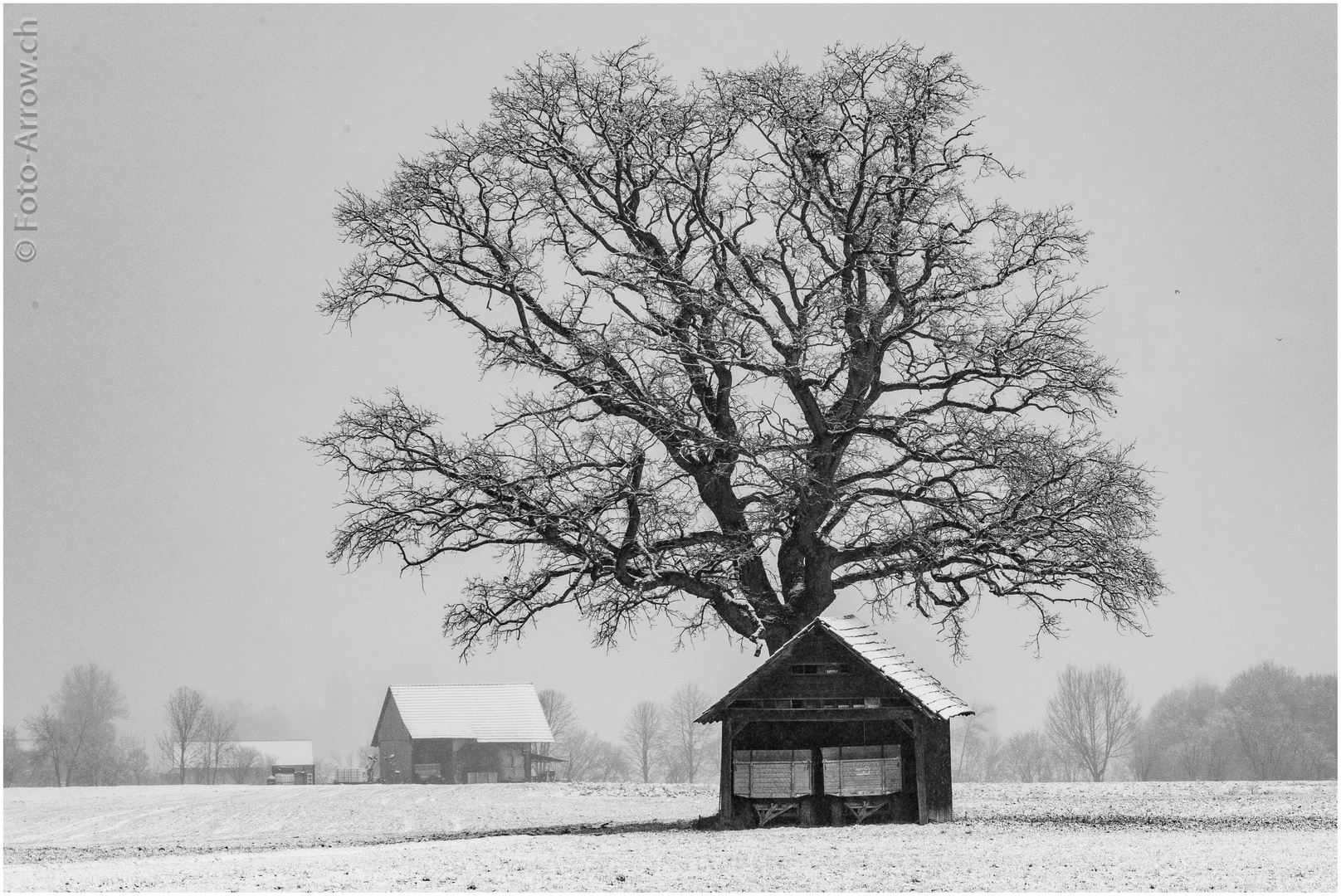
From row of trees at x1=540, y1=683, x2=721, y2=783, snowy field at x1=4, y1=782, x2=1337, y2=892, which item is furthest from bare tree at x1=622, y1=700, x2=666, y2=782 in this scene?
snowy field at x1=4, y1=782, x2=1337, y2=892

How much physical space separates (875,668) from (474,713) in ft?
188

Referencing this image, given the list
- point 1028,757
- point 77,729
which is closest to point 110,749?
point 77,729

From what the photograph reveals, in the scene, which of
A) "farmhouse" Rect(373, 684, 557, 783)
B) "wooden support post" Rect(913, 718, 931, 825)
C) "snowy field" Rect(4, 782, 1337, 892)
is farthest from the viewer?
"farmhouse" Rect(373, 684, 557, 783)

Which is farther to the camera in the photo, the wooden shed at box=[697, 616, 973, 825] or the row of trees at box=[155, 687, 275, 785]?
the row of trees at box=[155, 687, 275, 785]

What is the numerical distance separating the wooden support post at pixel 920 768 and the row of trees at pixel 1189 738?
194 ft

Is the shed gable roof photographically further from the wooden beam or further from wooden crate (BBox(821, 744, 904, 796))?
wooden crate (BBox(821, 744, 904, 796))

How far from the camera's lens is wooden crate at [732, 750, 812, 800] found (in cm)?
2522

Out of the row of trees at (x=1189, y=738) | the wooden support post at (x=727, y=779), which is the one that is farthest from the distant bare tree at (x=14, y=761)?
the wooden support post at (x=727, y=779)

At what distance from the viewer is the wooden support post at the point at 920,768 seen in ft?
81.0

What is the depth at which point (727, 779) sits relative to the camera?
1006 inches

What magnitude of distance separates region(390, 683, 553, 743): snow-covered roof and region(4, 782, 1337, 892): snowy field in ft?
132

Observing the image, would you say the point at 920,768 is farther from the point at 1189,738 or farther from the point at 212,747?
the point at 212,747

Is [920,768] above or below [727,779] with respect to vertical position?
above

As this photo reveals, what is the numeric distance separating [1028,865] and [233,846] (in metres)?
15.1
